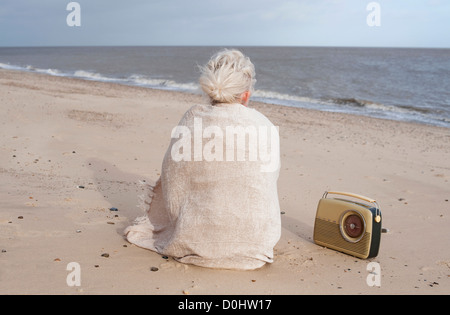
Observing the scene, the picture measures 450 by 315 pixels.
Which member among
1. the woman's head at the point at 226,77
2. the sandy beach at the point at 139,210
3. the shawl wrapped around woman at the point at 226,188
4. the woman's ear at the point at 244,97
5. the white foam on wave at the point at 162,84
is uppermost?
the white foam on wave at the point at 162,84

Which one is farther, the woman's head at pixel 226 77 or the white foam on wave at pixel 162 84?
the white foam on wave at pixel 162 84

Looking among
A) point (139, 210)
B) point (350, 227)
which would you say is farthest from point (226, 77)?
point (139, 210)

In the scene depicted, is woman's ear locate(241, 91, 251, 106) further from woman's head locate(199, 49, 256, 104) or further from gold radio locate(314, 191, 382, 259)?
gold radio locate(314, 191, 382, 259)

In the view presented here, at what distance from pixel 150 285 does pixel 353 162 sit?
5506 millimetres

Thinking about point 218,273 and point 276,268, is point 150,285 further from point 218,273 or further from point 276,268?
point 276,268

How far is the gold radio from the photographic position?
138 inches

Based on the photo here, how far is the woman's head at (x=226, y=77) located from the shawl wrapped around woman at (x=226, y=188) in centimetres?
10

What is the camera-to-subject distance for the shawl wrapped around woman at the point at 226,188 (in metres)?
3.17

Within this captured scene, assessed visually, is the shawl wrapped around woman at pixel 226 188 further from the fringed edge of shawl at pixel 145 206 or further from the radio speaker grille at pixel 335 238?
the radio speaker grille at pixel 335 238

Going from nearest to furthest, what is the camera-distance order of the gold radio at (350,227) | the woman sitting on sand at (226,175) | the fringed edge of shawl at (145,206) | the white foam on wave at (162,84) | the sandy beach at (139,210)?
1. the sandy beach at (139,210)
2. the woman sitting on sand at (226,175)
3. the gold radio at (350,227)
4. the fringed edge of shawl at (145,206)
5. the white foam on wave at (162,84)

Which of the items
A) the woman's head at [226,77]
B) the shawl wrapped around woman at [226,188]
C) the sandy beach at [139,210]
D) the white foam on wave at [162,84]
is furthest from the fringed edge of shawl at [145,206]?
the white foam on wave at [162,84]

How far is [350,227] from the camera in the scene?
360 cm
